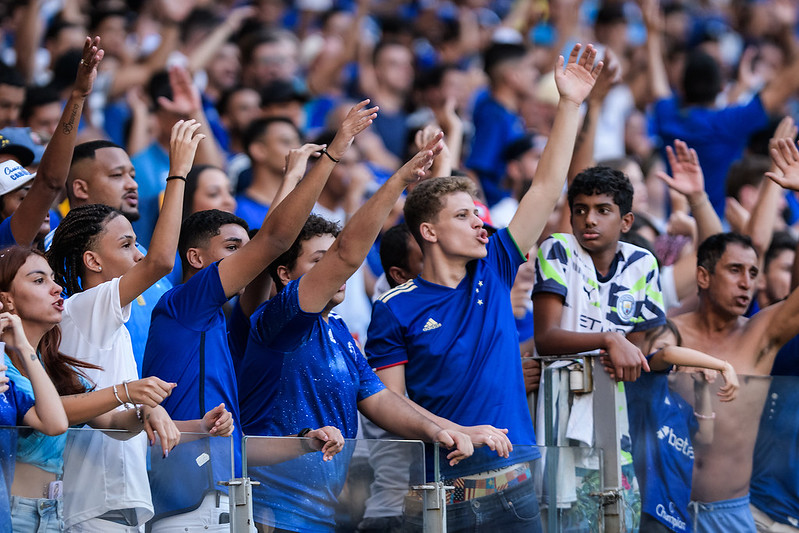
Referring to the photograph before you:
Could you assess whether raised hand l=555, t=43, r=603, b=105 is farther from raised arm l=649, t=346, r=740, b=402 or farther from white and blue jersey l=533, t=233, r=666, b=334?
raised arm l=649, t=346, r=740, b=402

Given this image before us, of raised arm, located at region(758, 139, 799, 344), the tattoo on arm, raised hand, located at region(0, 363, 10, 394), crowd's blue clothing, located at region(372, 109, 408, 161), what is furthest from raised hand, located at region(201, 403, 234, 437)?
crowd's blue clothing, located at region(372, 109, 408, 161)

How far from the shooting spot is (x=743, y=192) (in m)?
8.28

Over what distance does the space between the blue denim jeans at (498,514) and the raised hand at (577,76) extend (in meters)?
1.92

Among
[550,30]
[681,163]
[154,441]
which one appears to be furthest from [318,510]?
[550,30]

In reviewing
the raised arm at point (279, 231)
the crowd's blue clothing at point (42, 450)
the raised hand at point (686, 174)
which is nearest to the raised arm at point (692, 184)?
the raised hand at point (686, 174)

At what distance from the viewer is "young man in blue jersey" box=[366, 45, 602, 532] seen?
4.67 m

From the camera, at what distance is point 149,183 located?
299 inches

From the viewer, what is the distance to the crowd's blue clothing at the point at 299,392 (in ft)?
14.2

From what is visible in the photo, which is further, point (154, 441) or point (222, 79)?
point (222, 79)

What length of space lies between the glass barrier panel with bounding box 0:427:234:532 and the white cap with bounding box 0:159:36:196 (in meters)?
2.09

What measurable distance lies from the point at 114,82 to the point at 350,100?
93.7 inches

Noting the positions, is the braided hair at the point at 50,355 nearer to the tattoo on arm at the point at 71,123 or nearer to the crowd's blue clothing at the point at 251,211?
the tattoo on arm at the point at 71,123

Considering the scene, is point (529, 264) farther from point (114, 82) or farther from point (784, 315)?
point (114, 82)

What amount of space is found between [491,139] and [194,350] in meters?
5.98
